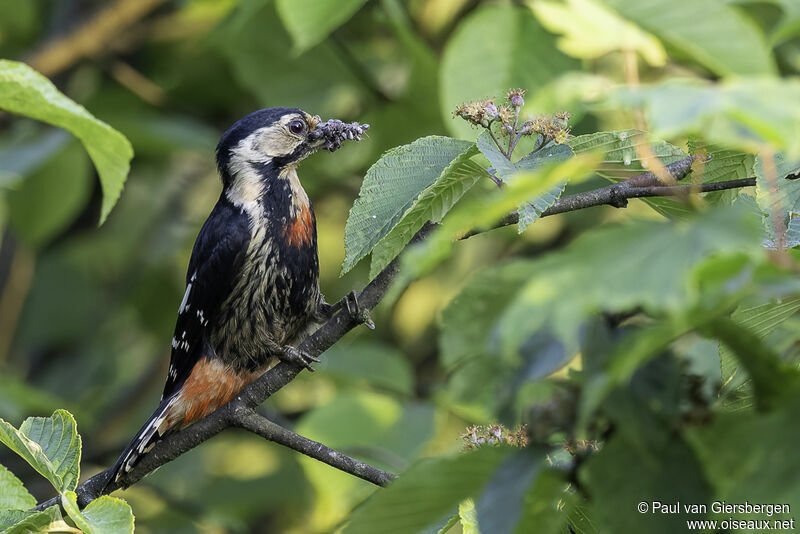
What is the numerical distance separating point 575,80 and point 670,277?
9.0 inches

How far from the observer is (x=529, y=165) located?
1.48 m

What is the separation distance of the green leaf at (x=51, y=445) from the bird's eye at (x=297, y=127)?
1704 mm

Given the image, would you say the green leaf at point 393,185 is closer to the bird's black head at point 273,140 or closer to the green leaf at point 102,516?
the green leaf at point 102,516

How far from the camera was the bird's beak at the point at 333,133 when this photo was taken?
2.99 metres

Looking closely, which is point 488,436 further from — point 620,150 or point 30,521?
point 30,521

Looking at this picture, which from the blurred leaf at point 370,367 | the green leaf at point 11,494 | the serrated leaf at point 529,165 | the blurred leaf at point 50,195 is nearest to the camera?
the serrated leaf at point 529,165

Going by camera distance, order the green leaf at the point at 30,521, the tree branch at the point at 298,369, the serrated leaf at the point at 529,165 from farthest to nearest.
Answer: the tree branch at the point at 298,369, the green leaf at the point at 30,521, the serrated leaf at the point at 529,165

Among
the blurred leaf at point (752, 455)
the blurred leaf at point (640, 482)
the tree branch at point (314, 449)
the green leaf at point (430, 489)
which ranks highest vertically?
the blurred leaf at point (752, 455)

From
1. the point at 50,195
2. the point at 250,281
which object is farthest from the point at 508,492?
the point at 50,195

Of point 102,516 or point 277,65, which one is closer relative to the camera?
point 102,516

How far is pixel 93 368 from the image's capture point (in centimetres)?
523

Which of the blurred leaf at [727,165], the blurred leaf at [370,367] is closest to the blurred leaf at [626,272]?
the blurred leaf at [727,165]

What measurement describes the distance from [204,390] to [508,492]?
7.37 ft

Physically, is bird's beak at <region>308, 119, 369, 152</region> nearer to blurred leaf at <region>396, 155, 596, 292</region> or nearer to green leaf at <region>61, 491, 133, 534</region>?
green leaf at <region>61, 491, 133, 534</region>
